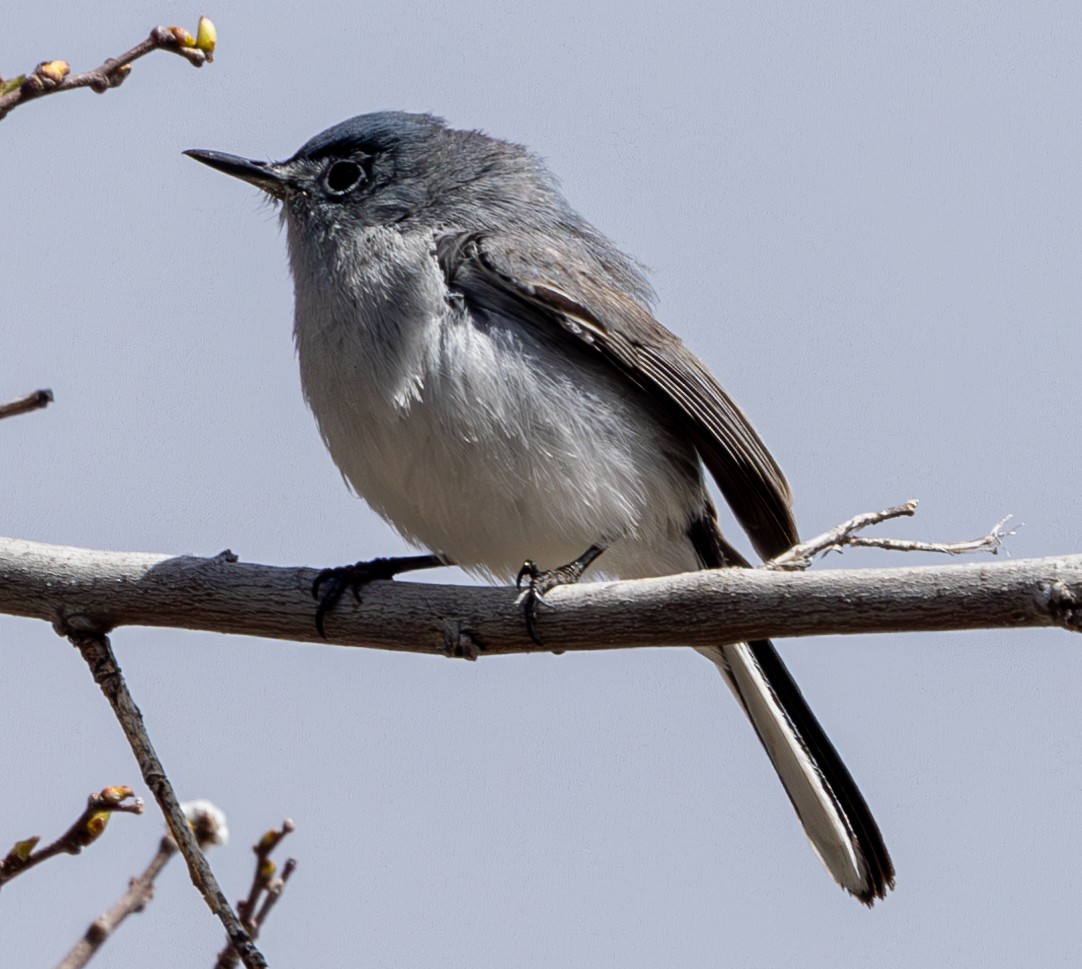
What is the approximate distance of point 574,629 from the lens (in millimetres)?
2920

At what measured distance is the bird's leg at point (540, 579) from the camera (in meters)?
2.96

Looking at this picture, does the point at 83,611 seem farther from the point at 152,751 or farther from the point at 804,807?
the point at 804,807

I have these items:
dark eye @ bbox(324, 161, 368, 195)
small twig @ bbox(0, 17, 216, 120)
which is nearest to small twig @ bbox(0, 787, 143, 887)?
small twig @ bbox(0, 17, 216, 120)

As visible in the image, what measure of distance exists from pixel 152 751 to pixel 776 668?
77.7 inches

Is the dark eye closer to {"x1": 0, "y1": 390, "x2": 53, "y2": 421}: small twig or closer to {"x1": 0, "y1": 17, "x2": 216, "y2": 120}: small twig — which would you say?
{"x1": 0, "y1": 17, "x2": 216, "y2": 120}: small twig

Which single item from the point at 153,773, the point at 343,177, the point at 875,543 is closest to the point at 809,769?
the point at 875,543

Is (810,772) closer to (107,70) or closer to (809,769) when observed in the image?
(809,769)

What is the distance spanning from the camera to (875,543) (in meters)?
3.07

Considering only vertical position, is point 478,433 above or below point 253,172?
below

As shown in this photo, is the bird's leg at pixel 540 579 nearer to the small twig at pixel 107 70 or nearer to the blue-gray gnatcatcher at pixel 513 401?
the blue-gray gnatcatcher at pixel 513 401

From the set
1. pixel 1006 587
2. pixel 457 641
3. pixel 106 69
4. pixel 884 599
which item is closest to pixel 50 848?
pixel 457 641

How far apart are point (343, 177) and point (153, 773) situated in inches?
87.0

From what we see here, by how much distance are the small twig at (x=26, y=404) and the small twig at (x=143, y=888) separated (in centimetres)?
82

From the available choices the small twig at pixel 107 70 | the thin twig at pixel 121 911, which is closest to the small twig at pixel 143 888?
the thin twig at pixel 121 911
